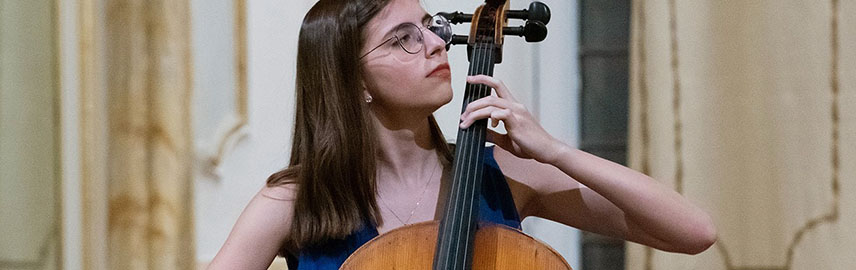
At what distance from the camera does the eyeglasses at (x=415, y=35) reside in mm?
1171

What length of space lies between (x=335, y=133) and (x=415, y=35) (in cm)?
15

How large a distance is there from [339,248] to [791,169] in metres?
1.04

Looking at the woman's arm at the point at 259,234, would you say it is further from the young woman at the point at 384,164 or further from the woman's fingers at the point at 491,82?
the woman's fingers at the point at 491,82

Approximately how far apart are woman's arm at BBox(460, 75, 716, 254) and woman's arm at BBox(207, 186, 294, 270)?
239 mm

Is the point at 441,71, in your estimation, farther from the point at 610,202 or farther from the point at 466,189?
the point at 610,202

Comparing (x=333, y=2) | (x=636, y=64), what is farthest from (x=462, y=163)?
(x=636, y=64)

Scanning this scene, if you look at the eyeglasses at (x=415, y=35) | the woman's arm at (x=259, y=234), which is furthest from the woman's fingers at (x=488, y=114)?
the woman's arm at (x=259, y=234)

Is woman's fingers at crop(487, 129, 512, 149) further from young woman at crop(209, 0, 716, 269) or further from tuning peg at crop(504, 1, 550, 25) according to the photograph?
tuning peg at crop(504, 1, 550, 25)

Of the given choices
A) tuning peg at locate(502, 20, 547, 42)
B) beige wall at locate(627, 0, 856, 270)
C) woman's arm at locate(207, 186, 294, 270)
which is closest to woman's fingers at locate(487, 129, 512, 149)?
tuning peg at locate(502, 20, 547, 42)

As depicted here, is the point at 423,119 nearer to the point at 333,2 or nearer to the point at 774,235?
the point at 333,2

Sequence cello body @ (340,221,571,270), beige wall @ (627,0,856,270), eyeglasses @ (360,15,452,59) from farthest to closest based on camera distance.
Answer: beige wall @ (627,0,856,270) → eyeglasses @ (360,15,452,59) → cello body @ (340,221,571,270)

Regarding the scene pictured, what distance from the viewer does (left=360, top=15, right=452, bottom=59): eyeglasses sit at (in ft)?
3.84

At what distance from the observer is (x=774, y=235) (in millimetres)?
1894

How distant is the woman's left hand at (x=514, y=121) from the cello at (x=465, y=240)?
0.07 ft
